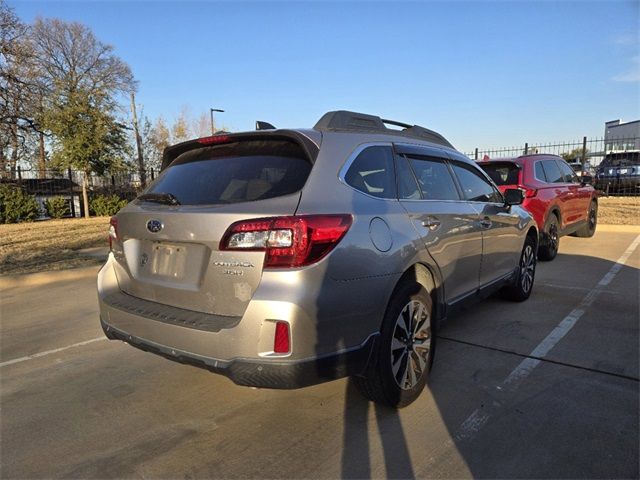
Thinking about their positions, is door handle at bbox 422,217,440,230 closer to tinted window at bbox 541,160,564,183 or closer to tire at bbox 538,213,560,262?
tire at bbox 538,213,560,262

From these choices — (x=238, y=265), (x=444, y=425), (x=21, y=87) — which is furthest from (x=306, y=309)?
(x=21, y=87)

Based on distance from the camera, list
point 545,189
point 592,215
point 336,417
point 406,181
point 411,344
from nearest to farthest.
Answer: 1. point 336,417
2. point 411,344
3. point 406,181
4. point 545,189
5. point 592,215

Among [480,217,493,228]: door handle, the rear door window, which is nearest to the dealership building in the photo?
the rear door window

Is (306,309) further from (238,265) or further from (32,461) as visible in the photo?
(32,461)

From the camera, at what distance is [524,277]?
5500mm

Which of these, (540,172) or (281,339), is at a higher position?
(540,172)

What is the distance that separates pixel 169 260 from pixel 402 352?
1.57m

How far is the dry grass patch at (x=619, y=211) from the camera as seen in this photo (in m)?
12.7

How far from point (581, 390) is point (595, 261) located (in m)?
5.44

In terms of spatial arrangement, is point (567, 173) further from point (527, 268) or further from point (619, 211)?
point (619, 211)

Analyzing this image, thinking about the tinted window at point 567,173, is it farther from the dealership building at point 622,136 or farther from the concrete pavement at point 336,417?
the dealership building at point 622,136

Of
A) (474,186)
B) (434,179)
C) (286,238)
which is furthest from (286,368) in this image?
(474,186)

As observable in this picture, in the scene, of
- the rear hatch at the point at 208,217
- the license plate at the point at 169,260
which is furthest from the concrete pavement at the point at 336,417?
the license plate at the point at 169,260

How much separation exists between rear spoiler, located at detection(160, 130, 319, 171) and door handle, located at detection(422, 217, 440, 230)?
1013mm
